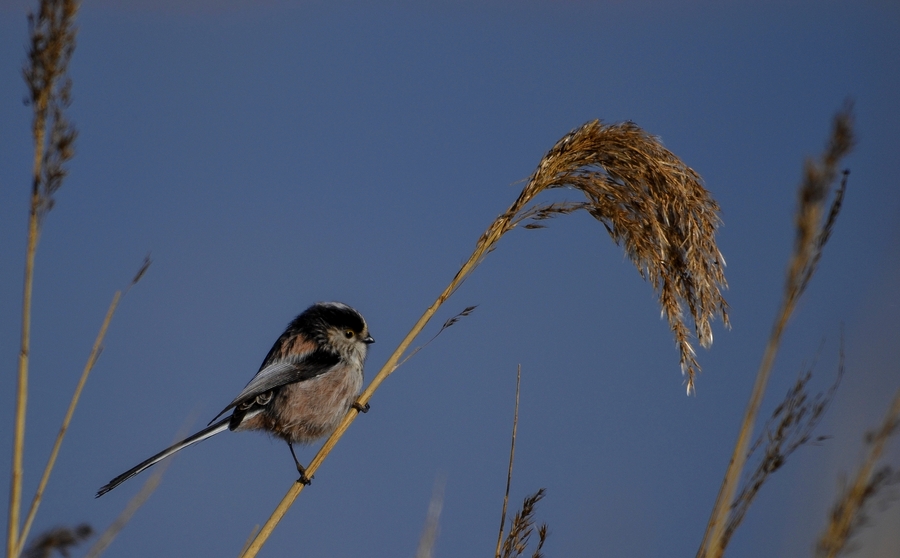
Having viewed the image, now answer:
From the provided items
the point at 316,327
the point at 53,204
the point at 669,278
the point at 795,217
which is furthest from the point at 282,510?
the point at 316,327

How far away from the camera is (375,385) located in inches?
95.4

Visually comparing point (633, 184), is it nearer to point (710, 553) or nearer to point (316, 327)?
point (710, 553)

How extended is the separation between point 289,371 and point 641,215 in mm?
2379

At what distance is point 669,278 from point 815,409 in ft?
2.80

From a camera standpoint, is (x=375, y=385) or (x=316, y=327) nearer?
(x=375, y=385)

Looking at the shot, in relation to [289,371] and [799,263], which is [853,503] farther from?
[289,371]

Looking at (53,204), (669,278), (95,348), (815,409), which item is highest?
(669,278)

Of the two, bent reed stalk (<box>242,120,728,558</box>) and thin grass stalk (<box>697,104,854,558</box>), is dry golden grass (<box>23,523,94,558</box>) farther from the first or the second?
thin grass stalk (<box>697,104,854,558</box>)

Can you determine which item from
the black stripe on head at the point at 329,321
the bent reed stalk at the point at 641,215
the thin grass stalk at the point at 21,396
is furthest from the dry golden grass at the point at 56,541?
the black stripe on head at the point at 329,321

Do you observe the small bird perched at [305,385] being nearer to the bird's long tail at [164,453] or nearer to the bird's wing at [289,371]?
the bird's wing at [289,371]

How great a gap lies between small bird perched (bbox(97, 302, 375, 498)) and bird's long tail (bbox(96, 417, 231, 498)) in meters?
0.21

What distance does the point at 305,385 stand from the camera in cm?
412

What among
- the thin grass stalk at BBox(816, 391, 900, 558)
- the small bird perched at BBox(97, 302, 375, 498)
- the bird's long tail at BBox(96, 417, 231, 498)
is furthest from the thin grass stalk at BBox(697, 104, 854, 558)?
the small bird perched at BBox(97, 302, 375, 498)

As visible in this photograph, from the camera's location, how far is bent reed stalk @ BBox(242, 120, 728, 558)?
7.87 ft
